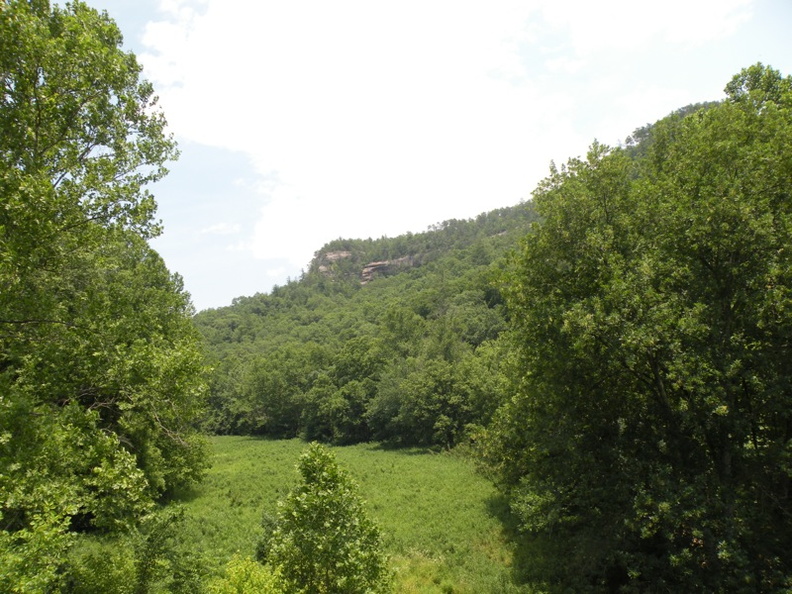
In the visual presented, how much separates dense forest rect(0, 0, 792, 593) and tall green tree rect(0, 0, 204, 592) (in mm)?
57

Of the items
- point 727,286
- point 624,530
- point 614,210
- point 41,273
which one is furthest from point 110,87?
point 624,530

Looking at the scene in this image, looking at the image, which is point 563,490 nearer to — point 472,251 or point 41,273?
point 41,273

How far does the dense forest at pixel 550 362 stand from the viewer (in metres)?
9.50

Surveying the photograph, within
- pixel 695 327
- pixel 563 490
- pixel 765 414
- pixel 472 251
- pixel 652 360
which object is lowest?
pixel 563 490

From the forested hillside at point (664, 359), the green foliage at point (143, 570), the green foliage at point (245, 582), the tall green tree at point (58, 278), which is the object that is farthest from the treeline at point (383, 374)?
the green foliage at point (245, 582)

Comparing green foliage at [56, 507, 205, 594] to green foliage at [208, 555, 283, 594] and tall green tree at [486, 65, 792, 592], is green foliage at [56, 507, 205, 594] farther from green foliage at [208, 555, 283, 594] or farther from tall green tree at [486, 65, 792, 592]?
tall green tree at [486, 65, 792, 592]

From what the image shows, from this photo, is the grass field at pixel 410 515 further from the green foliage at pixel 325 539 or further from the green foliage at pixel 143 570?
the green foliage at pixel 143 570

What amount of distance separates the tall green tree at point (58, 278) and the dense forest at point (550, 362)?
0.06 m

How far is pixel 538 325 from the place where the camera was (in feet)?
52.0

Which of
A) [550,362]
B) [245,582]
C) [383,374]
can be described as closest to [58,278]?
[245,582]

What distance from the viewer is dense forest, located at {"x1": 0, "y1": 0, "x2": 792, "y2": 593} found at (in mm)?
9500

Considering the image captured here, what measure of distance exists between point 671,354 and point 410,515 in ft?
65.4

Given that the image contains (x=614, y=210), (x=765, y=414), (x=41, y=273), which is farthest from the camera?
(x=614, y=210)

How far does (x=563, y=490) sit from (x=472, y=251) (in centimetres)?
14172
